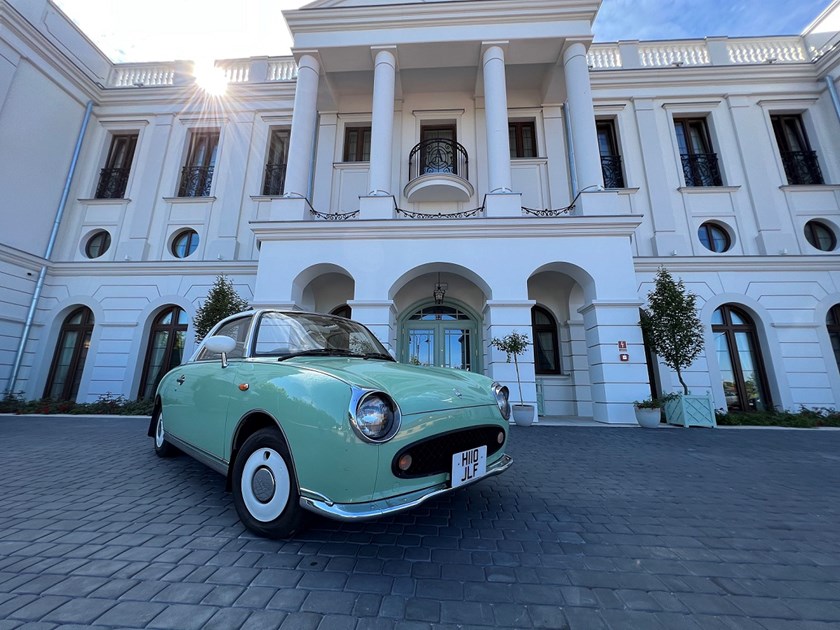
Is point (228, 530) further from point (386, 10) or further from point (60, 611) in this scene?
point (386, 10)

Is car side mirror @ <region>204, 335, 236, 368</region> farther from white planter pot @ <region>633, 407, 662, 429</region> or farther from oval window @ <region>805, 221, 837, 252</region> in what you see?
oval window @ <region>805, 221, 837, 252</region>

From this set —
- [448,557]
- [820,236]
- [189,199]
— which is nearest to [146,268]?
[189,199]

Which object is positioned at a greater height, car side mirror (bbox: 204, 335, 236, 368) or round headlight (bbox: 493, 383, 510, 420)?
car side mirror (bbox: 204, 335, 236, 368)

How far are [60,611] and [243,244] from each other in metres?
11.2

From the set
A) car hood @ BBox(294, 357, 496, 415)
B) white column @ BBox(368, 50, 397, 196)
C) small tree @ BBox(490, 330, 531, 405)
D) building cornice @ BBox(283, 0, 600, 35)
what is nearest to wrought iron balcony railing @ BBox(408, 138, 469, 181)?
white column @ BBox(368, 50, 397, 196)

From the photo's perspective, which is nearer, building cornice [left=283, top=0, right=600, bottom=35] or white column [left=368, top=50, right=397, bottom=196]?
white column [left=368, top=50, right=397, bottom=196]

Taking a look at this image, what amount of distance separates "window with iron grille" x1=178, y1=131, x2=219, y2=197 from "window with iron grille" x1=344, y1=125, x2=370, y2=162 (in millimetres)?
4987

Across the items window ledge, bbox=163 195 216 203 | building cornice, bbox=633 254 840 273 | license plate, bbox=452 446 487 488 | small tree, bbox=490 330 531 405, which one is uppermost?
window ledge, bbox=163 195 216 203

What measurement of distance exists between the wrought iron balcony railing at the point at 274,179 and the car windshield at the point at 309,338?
1054 cm

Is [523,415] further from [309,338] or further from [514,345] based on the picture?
[309,338]

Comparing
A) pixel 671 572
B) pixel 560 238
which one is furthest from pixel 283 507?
pixel 560 238

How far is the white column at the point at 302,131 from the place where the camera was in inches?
367

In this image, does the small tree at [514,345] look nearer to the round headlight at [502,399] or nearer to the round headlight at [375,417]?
the round headlight at [502,399]

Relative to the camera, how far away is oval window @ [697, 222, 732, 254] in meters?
10.4
